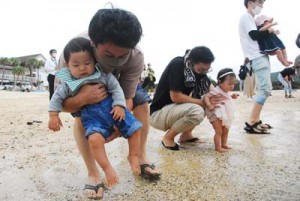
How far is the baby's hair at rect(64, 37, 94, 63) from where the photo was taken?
84.0 inches

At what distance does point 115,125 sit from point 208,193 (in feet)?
2.36

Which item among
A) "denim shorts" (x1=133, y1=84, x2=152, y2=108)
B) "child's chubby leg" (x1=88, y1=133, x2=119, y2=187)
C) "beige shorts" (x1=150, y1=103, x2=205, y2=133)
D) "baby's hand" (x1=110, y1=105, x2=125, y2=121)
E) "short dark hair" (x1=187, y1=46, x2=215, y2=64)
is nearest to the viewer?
"child's chubby leg" (x1=88, y1=133, x2=119, y2=187)

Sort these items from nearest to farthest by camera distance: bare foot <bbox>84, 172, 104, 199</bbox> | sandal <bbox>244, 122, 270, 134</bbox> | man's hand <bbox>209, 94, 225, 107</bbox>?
bare foot <bbox>84, 172, 104, 199</bbox> → man's hand <bbox>209, 94, 225, 107</bbox> → sandal <bbox>244, 122, 270, 134</bbox>

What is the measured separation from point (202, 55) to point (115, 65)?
125 cm

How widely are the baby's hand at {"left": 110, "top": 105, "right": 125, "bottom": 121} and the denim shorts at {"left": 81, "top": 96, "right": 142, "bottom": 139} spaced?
4 cm

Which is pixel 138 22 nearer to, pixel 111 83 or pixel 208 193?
pixel 111 83

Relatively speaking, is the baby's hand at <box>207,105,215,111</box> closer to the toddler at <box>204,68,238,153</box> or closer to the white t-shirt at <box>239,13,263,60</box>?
the toddler at <box>204,68,238,153</box>

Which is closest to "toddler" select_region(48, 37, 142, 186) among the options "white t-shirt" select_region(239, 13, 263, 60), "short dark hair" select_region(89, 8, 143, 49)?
"short dark hair" select_region(89, 8, 143, 49)

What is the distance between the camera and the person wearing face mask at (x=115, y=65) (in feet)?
6.28

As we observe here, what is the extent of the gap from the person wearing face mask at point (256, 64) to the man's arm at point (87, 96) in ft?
8.83

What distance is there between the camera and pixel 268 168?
9.13 ft

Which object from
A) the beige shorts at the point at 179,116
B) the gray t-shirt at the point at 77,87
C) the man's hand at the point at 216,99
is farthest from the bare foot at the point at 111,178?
the man's hand at the point at 216,99

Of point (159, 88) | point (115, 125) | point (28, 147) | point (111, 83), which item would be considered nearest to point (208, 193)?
point (115, 125)

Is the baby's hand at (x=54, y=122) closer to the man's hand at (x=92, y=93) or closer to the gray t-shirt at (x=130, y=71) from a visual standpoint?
the man's hand at (x=92, y=93)
